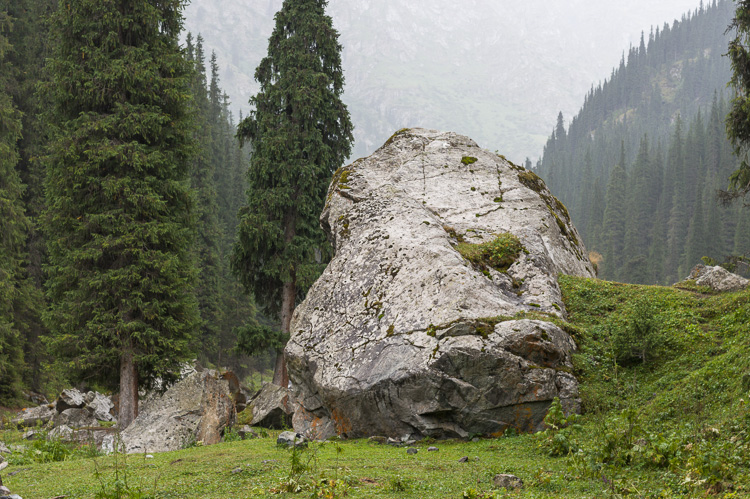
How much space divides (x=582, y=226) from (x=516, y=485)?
115 m

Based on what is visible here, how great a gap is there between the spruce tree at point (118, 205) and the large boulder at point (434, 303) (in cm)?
446

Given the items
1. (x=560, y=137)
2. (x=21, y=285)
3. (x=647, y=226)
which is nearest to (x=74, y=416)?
(x=21, y=285)

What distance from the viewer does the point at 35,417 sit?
19047 millimetres

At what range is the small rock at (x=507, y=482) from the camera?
644cm

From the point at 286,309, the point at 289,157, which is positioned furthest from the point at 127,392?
the point at 289,157

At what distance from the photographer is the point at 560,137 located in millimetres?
181875

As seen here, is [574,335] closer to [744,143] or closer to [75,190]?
[744,143]

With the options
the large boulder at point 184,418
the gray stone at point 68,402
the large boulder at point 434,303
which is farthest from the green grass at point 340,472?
the gray stone at point 68,402

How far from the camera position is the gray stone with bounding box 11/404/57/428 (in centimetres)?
1822

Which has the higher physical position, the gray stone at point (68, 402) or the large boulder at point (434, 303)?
the large boulder at point (434, 303)

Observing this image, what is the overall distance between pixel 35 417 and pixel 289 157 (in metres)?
12.5

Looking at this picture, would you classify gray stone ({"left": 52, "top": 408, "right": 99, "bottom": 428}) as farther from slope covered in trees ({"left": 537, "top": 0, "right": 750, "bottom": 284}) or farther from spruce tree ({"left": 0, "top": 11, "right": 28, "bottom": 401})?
slope covered in trees ({"left": 537, "top": 0, "right": 750, "bottom": 284})

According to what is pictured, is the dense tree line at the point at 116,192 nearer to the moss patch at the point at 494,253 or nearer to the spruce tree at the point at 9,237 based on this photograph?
the spruce tree at the point at 9,237

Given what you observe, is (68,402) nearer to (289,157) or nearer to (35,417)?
(35,417)
